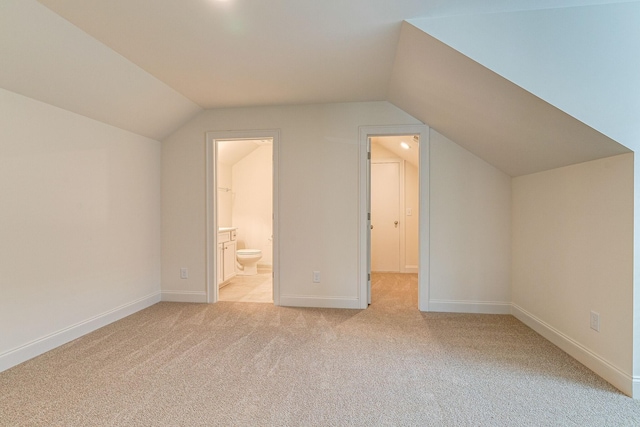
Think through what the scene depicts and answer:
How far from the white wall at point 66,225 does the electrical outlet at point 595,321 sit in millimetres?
3926

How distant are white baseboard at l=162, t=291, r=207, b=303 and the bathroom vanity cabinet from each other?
0.46 meters

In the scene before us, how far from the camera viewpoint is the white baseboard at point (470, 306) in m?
3.46

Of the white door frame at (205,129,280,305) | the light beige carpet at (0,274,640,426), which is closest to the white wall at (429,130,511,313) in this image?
the light beige carpet at (0,274,640,426)

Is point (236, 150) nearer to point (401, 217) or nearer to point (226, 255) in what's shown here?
point (226, 255)

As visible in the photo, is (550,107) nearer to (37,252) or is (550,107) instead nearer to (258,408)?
(258,408)

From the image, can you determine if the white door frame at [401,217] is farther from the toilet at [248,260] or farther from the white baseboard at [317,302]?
the toilet at [248,260]

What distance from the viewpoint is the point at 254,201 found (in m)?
6.21

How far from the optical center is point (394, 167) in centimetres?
570

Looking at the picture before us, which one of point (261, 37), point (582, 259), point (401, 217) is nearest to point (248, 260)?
point (401, 217)

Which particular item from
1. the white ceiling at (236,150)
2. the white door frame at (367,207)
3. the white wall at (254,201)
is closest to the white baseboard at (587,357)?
the white door frame at (367,207)

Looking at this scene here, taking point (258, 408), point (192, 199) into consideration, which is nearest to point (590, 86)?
point (258, 408)

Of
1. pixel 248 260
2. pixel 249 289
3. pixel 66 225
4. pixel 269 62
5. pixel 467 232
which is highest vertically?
pixel 269 62

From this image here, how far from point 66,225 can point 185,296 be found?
1.55 m

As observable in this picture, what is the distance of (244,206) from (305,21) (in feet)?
14.7
